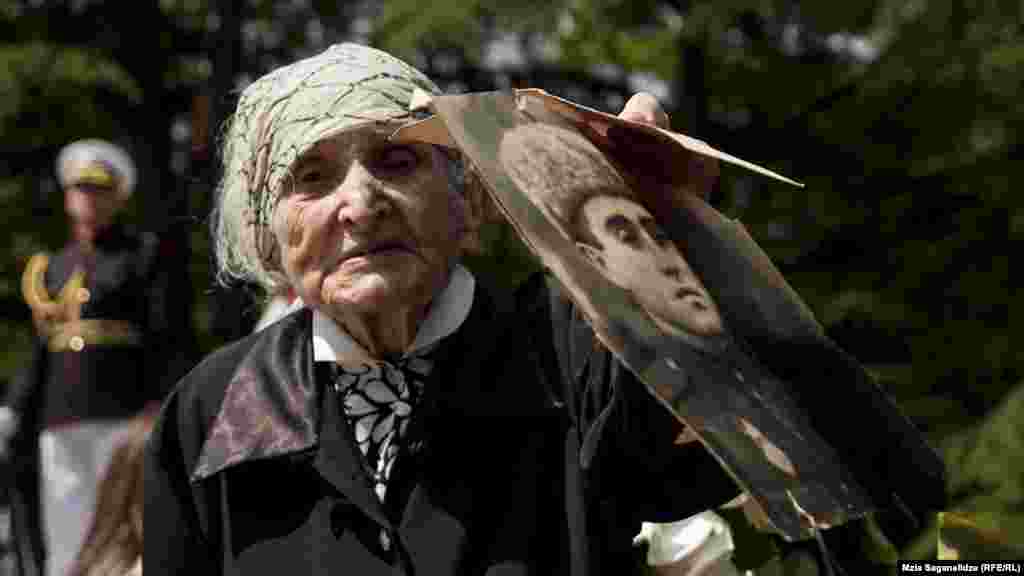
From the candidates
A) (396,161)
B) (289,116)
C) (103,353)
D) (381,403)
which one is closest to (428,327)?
(381,403)

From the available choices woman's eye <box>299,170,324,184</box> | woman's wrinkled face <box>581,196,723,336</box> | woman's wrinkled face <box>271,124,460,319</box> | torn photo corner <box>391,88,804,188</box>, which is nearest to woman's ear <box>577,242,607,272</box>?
woman's wrinkled face <box>581,196,723,336</box>

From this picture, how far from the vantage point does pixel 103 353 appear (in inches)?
308

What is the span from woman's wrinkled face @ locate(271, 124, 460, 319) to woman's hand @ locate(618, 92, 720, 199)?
0.35m

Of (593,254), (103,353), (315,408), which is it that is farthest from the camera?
(103,353)

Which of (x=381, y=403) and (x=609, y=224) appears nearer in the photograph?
(x=609, y=224)

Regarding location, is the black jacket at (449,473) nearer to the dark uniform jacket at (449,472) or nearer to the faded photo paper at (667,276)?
the dark uniform jacket at (449,472)

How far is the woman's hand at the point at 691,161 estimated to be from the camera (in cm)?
200

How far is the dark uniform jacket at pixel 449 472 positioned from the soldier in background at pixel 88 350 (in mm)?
5341

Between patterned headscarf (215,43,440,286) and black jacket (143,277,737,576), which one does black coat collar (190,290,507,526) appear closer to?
black jacket (143,277,737,576)

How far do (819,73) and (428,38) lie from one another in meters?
2.95

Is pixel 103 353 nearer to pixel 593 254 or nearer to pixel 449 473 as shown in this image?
pixel 449 473

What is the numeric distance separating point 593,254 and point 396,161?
0.47 meters

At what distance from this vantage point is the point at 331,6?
11.6 meters

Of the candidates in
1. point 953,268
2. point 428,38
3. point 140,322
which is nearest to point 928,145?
point 953,268
